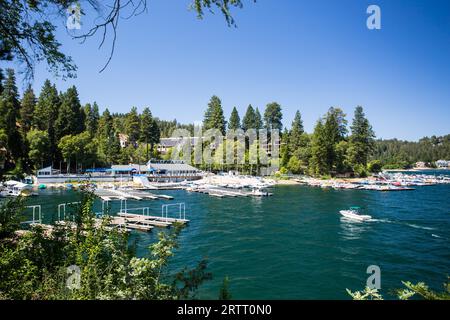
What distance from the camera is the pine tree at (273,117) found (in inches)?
3844

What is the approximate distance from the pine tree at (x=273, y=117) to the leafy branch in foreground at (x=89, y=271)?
93954mm

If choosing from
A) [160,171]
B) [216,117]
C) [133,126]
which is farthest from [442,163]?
[133,126]

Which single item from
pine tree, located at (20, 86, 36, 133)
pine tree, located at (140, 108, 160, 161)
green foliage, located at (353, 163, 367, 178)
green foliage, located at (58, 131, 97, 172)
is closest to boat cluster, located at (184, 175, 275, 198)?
pine tree, located at (140, 108, 160, 161)

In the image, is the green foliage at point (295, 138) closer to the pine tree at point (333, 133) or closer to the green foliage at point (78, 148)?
the pine tree at point (333, 133)

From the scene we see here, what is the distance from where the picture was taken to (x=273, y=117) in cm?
9844

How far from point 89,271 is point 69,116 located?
73.6 metres

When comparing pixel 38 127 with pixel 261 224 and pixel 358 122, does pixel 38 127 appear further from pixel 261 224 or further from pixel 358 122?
pixel 358 122

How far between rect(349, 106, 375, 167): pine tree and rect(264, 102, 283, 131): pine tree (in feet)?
83.2

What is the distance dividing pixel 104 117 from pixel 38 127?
72.8 feet

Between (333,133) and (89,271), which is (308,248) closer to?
(89,271)

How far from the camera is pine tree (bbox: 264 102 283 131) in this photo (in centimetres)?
9762

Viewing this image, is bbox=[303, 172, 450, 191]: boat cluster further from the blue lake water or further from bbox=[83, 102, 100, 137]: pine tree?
bbox=[83, 102, 100, 137]: pine tree
